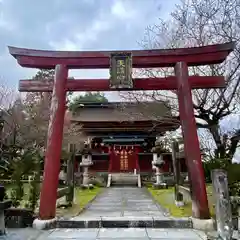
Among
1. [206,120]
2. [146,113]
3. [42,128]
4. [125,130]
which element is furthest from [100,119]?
[206,120]

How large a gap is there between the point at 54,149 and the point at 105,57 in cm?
293

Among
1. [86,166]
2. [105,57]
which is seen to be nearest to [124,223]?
[105,57]

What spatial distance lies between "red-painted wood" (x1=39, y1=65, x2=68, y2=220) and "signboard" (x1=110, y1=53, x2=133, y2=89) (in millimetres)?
1338

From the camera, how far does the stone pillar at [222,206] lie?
194 inches

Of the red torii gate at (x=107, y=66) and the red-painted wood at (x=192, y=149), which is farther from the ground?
the red torii gate at (x=107, y=66)

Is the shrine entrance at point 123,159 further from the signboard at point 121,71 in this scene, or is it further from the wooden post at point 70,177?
the signboard at point 121,71

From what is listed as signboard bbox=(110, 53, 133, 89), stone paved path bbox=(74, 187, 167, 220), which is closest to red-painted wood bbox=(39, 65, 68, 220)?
stone paved path bbox=(74, 187, 167, 220)

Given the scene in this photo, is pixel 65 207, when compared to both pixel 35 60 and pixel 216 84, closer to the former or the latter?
pixel 35 60

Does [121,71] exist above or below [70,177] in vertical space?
above

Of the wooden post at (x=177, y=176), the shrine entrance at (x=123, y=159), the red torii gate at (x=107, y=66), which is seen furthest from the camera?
the shrine entrance at (x=123, y=159)

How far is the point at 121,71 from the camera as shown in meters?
7.64

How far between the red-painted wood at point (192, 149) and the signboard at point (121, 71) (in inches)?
53.3

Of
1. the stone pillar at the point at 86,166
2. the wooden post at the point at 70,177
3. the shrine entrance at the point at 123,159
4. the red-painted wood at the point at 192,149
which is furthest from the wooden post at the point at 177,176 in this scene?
the shrine entrance at the point at 123,159

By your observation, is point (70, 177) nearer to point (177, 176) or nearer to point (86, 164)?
point (177, 176)
